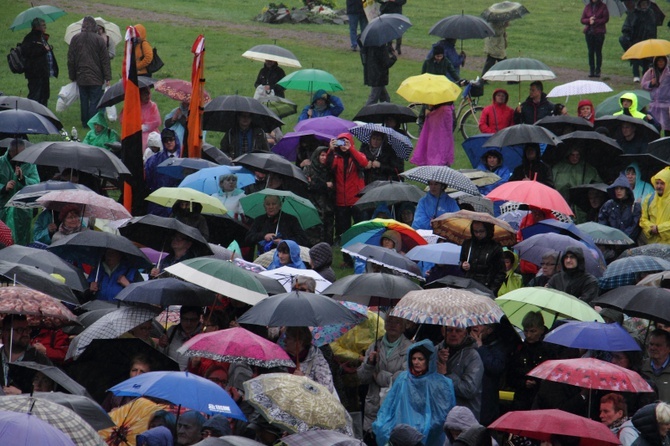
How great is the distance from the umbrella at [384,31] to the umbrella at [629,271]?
9.54m

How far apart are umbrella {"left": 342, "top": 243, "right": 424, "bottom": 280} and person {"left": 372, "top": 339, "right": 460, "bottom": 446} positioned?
234 cm

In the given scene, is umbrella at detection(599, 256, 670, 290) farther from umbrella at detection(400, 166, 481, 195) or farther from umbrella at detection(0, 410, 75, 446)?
umbrella at detection(0, 410, 75, 446)

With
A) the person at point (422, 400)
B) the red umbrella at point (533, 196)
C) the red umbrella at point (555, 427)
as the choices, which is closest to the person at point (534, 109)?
the red umbrella at point (533, 196)

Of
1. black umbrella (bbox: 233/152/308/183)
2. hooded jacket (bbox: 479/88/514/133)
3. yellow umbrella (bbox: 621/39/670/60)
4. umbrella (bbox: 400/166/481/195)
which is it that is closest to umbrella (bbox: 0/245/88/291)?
black umbrella (bbox: 233/152/308/183)

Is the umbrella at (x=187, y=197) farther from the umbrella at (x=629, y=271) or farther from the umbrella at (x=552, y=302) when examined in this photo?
the umbrella at (x=629, y=271)

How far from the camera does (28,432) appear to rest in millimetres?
6824

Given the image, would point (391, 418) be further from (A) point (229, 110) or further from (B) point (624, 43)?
(B) point (624, 43)

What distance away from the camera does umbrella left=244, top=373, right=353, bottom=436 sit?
30.1 feet

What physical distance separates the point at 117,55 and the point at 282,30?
6417mm

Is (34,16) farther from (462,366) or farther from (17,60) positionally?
(462,366)

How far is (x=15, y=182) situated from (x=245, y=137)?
12.1 feet

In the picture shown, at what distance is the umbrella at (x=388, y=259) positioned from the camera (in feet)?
41.9

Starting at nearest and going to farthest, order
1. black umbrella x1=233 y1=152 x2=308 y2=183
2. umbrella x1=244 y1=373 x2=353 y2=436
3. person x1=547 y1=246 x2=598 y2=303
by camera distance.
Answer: umbrella x1=244 y1=373 x2=353 y2=436 < person x1=547 y1=246 x2=598 y2=303 < black umbrella x1=233 y1=152 x2=308 y2=183

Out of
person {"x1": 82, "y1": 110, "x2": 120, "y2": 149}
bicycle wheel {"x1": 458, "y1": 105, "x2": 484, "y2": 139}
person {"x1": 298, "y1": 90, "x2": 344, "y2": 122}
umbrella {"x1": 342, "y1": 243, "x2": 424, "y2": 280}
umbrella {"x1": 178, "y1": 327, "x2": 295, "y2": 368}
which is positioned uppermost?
umbrella {"x1": 178, "y1": 327, "x2": 295, "y2": 368}
